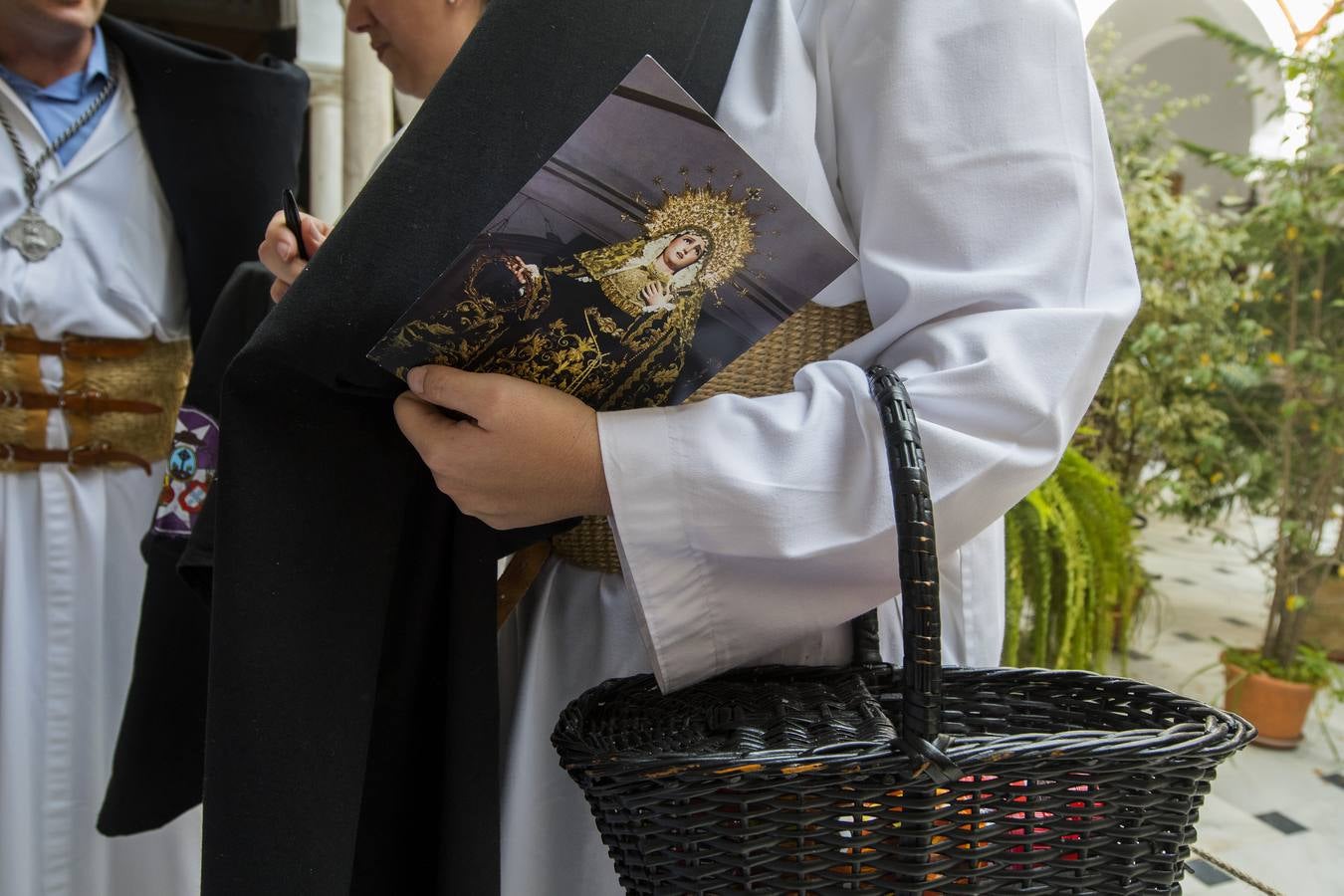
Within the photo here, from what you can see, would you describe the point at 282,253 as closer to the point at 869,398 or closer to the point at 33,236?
the point at 869,398

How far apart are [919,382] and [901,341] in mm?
72

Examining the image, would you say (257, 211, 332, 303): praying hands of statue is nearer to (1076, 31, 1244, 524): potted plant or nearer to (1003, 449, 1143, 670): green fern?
(1003, 449, 1143, 670): green fern

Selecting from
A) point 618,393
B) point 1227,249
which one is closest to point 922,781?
point 618,393

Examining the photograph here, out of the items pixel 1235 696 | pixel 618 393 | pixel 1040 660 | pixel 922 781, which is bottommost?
pixel 1235 696

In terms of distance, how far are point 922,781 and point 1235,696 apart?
3662 mm

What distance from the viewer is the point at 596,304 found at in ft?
2.04

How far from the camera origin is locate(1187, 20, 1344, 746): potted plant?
131 inches

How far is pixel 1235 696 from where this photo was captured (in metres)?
3.57

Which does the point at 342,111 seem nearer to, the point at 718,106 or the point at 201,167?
the point at 201,167

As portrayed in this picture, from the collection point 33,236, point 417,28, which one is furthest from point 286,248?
point 33,236

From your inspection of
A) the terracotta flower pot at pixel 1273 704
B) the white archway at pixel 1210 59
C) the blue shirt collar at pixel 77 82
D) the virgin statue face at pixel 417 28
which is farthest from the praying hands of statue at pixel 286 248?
the white archway at pixel 1210 59

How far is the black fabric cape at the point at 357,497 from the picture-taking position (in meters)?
0.65

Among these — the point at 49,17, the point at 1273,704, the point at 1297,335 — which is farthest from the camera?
the point at 1297,335

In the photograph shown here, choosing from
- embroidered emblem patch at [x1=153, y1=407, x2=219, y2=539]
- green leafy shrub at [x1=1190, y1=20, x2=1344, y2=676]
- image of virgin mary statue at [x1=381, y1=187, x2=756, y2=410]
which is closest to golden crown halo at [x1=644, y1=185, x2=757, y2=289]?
image of virgin mary statue at [x1=381, y1=187, x2=756, y2=410]
